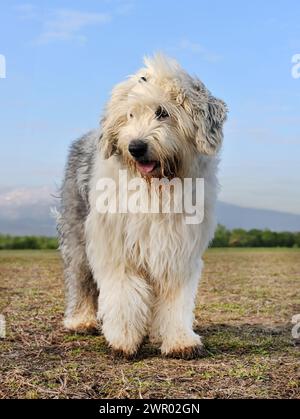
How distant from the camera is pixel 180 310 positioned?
5164 millimetres

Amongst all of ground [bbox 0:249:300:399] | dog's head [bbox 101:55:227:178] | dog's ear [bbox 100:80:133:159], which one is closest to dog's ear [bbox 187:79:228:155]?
dog's head [bbox 101:55:227:178]

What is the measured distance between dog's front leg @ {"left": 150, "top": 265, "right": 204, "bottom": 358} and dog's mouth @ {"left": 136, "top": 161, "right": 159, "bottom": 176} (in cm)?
94

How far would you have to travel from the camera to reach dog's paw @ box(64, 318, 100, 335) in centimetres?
604

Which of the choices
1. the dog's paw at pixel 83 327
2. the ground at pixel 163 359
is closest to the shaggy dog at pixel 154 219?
the ground at pixel 163 359

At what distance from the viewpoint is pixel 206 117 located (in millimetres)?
4848

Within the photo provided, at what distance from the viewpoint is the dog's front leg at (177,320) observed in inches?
199

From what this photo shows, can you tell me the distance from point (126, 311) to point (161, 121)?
1.42 meters

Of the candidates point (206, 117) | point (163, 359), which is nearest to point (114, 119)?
point (206, 117)

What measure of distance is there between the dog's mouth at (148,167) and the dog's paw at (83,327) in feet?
6.22

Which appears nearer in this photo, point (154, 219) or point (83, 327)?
point (154, 219)

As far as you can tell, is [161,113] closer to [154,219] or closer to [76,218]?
[154,219]

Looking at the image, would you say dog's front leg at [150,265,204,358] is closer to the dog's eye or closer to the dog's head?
the dog's head

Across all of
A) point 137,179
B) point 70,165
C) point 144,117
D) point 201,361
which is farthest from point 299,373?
point 70,165
